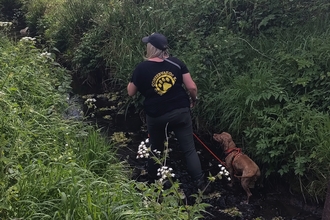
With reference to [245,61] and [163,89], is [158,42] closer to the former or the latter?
[163,89]

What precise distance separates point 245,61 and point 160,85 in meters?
2.27

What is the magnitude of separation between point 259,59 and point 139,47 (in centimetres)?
238

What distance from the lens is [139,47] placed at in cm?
790

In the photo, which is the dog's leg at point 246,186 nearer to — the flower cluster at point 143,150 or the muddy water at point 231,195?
the muddy water at point 231,195

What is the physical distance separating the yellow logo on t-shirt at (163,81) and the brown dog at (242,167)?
3.86 ft

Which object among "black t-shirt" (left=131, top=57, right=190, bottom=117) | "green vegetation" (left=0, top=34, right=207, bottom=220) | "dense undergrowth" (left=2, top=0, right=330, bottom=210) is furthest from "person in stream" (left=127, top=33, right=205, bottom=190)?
"dense undergrowth" (left=2, top=0, right=330, bottom=210)

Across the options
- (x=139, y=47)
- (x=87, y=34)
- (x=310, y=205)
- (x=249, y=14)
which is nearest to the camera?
(x=310, y=205)

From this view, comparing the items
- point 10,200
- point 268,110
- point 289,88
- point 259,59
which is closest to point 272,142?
point 268,110

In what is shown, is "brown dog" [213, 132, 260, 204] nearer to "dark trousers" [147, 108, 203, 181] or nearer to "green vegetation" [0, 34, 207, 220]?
"dark trousers" [147, 108, 203, 181]

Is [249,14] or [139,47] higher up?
[249,14]

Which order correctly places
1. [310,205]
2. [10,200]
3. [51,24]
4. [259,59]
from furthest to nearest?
1. [51,24]
2. [259,59]
3. [310,205]
4. [10,200]

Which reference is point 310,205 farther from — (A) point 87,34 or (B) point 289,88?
(A) point 87,34

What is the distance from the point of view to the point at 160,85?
190 inches

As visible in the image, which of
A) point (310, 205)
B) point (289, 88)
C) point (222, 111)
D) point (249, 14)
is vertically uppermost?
point (249, 14)
